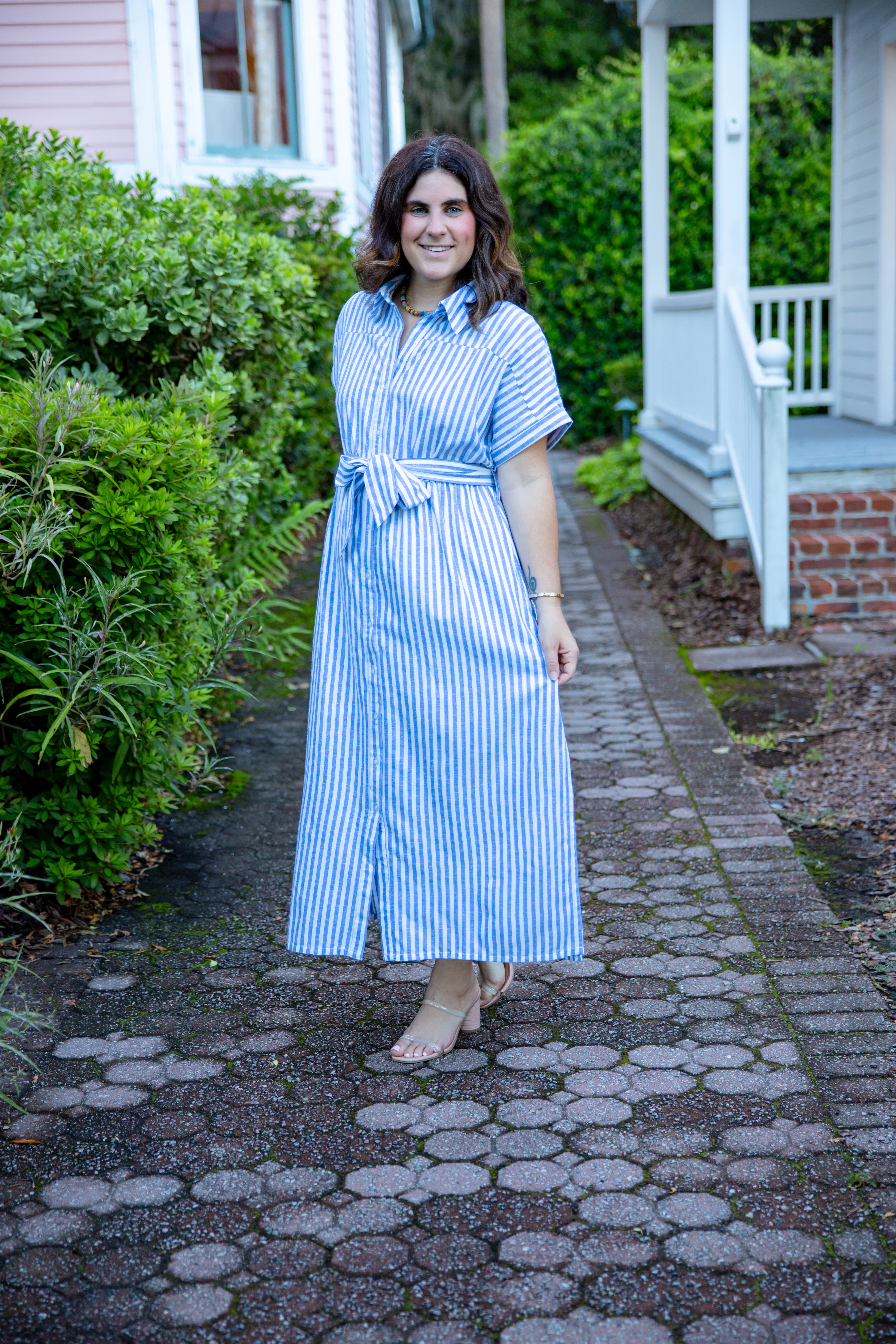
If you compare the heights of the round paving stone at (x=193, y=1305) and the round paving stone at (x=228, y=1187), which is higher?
the round paving stone at (x=193, y=1305)

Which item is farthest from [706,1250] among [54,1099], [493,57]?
[493,57]

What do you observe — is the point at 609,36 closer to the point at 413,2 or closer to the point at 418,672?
the point at 413,2

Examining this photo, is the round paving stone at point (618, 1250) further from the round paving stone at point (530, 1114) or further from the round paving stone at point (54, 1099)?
the round paving stone at point (54, 1099)

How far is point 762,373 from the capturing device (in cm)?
606

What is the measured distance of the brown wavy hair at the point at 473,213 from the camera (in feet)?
8.44

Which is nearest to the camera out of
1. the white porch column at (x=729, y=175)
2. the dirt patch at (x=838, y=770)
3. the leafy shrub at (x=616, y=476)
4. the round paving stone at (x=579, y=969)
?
the round paving stone at (x=579, y=969)

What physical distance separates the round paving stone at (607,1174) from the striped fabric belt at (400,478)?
128cm

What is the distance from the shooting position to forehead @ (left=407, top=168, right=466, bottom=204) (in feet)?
8.39

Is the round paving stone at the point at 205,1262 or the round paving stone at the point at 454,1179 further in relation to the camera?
the round paving stone at the point at 454,1179

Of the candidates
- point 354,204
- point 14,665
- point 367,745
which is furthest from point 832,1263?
point 354,204

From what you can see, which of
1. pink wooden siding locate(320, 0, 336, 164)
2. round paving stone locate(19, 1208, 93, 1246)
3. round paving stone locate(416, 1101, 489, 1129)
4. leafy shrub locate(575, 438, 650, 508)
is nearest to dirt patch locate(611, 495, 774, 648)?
leafy shrub locate(575, 438, 650, 508)

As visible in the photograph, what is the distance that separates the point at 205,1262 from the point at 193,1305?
10cm

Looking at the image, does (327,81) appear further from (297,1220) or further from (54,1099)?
(297,1220)

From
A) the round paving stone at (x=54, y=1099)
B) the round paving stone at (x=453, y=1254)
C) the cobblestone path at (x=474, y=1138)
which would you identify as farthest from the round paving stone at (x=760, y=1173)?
the round paving stone at (x=54, y=1099)
